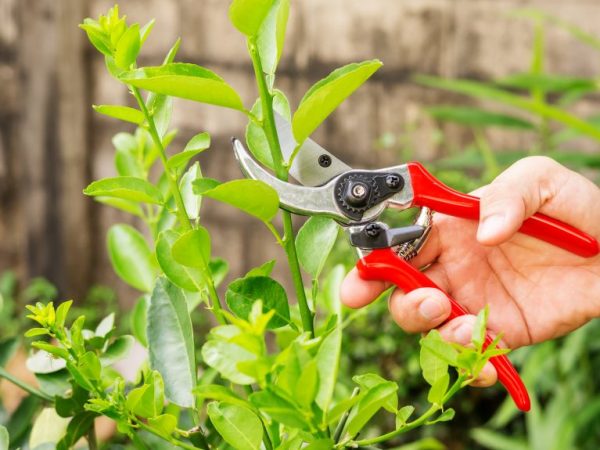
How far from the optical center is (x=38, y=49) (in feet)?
7.97

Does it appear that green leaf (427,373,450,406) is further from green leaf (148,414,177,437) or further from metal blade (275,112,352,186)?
metal blade (275,112,352,186)

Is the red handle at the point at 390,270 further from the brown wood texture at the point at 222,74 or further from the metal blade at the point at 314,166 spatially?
the brown wood texture at the point at 222,74

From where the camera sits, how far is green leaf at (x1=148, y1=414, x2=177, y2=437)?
1.59ft

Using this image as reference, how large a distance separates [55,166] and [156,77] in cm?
208

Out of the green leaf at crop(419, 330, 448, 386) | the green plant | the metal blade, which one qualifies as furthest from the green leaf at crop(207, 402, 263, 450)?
the metal blade

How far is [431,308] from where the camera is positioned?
29.2 inches

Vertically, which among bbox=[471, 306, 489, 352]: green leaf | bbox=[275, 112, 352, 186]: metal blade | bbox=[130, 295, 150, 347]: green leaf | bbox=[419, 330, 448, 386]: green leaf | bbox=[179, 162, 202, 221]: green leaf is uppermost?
bbox=[179, 162, 202, 221]: green leaf

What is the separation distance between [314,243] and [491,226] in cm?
20

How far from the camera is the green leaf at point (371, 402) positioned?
18.3 inches

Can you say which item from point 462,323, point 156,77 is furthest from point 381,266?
point 156,77

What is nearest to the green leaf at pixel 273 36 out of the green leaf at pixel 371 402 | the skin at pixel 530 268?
the green leaf at pixel 371 402

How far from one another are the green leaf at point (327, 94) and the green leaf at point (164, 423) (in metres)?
0.19

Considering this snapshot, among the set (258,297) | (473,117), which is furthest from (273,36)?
(473,117)

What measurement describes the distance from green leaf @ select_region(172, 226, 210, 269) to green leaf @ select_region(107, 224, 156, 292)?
0.73 feet
